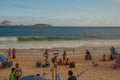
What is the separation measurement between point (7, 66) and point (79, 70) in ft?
19.5

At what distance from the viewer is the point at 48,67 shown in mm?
22969

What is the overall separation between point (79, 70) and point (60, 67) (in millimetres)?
2117

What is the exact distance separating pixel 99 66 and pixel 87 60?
13.3 feet

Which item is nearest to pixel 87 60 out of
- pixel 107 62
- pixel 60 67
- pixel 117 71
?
pixel 107 62

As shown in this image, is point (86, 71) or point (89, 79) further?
point (86, 71)

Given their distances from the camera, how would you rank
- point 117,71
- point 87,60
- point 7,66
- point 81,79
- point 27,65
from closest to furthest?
1. point 81,79
2. point 117,71
3. point 7,66
4. point 27,65
5. point 87,60

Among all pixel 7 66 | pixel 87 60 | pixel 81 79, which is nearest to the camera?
pixel 81 79

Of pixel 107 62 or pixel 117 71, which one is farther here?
pixel 107 62

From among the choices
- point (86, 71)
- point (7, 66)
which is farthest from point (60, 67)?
point (7, 66)

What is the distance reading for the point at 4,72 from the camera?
2069cm

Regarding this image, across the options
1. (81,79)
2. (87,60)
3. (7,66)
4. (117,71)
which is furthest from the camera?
(87,60)

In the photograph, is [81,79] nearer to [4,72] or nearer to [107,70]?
[107,70]

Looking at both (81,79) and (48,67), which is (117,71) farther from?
(48,67)

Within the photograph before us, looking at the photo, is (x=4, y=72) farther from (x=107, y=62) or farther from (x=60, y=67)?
(x=107, y=62)
